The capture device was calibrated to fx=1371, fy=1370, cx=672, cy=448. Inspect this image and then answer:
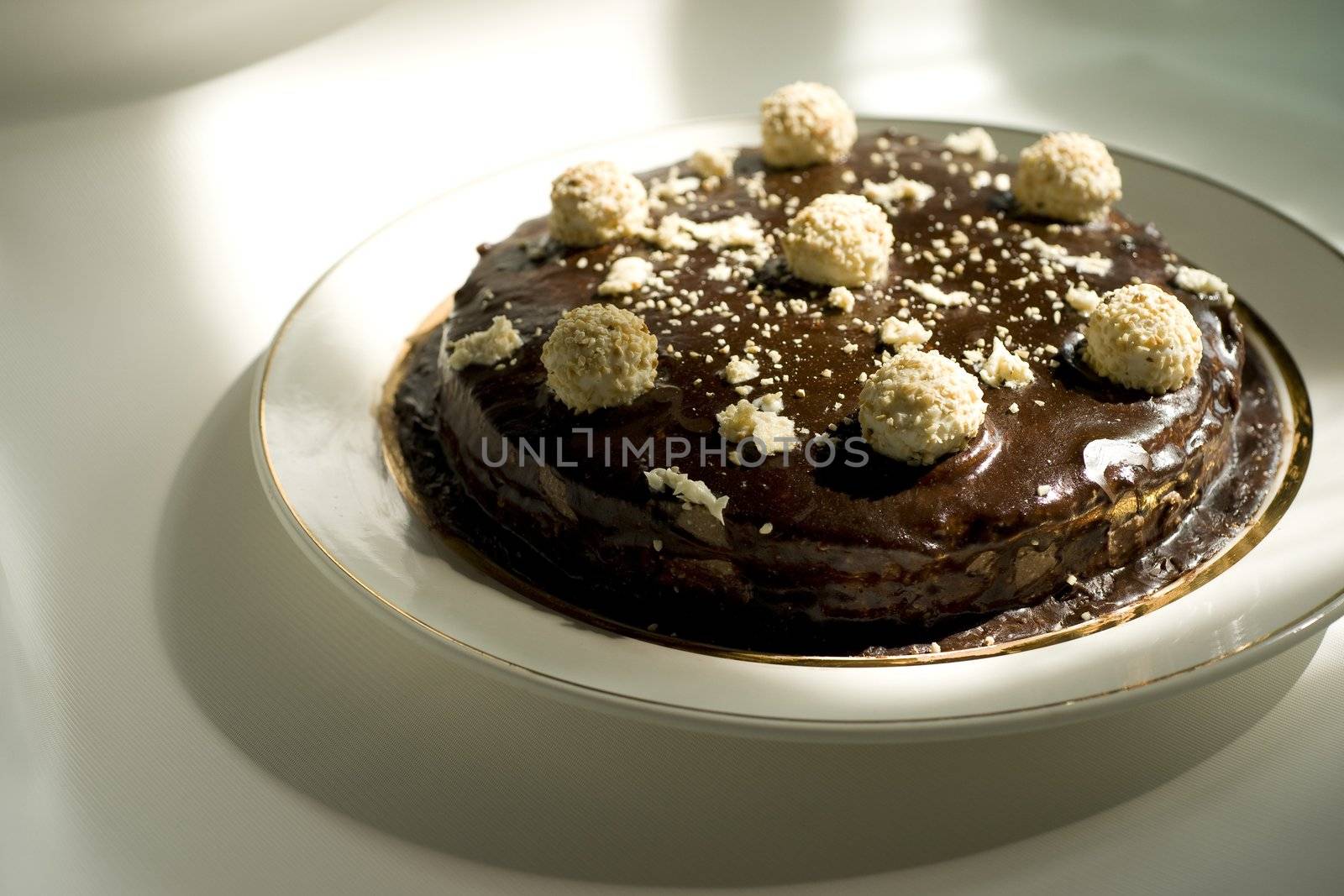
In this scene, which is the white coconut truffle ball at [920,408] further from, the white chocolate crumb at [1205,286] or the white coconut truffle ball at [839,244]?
the white chocolate crumb at [1205,286]

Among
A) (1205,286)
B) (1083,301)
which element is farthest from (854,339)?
(1205,286)

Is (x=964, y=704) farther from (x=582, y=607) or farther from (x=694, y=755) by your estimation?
(x=582, y=607)

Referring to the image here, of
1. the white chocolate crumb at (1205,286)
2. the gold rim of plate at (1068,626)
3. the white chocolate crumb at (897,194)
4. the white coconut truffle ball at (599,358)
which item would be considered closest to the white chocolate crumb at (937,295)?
the white chocolate crumb at (897,194)

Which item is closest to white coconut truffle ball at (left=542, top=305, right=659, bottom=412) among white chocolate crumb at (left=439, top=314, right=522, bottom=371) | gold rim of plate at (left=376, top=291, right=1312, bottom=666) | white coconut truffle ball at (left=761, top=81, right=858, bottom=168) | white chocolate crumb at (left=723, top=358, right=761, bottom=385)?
white chocolate crumb at (left=723, top=358, right=761, bottom=385)

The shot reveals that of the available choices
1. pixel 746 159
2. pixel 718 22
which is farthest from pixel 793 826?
pixel 718 22

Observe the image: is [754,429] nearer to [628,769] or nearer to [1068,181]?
[628,769]

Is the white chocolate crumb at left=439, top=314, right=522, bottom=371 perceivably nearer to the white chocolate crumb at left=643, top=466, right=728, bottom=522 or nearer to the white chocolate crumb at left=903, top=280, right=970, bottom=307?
the white chocolate crumb at left=643, top=466, right=728, bottom=522
